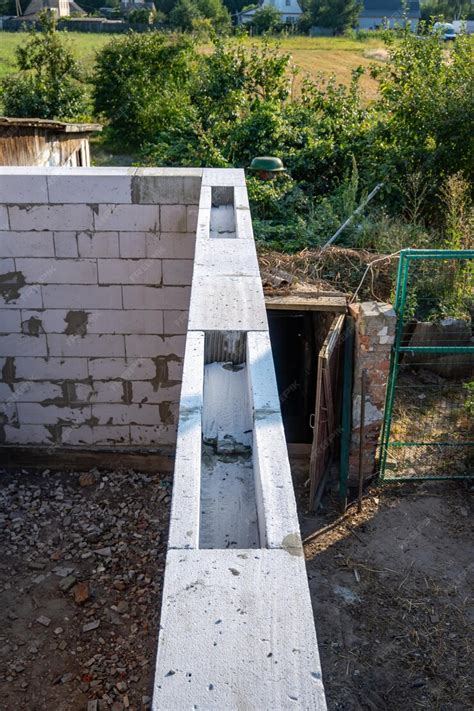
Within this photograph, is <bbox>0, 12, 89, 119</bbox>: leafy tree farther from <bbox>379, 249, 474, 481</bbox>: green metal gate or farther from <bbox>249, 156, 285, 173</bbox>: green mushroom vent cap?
<bbox>379, 249, 474, 481</bbox>: green metal gate

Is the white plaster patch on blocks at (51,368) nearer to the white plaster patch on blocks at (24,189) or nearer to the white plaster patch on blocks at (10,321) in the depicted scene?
the white plaster patch on blocks at (10,321)

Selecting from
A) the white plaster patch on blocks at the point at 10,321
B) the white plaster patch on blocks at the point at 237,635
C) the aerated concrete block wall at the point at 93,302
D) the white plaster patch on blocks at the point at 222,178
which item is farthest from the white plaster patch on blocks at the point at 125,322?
the white plaster patch on blocks at the point at 237,635

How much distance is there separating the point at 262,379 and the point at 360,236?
20.2ft

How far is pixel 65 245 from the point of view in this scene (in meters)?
6.33

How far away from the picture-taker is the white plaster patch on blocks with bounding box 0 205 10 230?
618 cm

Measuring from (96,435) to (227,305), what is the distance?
394cm

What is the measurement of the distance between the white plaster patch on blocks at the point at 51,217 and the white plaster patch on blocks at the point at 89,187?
8cm

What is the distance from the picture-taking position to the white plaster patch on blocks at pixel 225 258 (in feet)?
13.4

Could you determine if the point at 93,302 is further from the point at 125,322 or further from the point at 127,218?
the point at 127,218

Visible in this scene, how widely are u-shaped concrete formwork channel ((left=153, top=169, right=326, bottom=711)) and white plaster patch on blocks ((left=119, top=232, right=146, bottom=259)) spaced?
9.15 ft

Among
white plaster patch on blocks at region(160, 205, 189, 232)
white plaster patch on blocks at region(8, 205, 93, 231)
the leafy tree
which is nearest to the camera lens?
Result: white plaster patch on blocks at region(8, 205, 93, 231)

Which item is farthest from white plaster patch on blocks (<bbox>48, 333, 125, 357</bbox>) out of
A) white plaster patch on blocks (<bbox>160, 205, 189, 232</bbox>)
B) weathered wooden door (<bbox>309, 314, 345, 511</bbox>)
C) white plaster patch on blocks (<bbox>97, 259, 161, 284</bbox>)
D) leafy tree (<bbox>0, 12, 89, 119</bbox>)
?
leafy tree (<bbox>0, 12, 89, 119</bbox>)

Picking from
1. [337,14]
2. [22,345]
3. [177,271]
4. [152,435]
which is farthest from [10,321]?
[337,14]

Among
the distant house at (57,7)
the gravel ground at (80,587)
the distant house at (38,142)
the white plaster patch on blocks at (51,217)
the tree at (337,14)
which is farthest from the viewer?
the distant house at (57,7)
